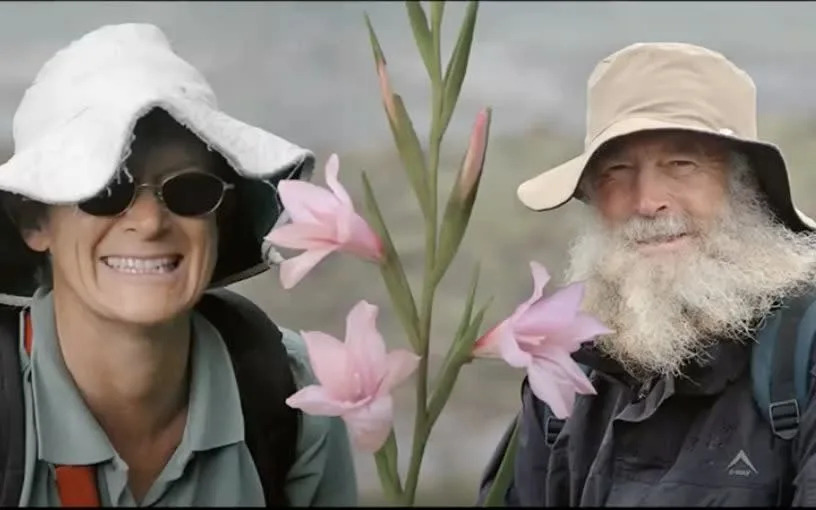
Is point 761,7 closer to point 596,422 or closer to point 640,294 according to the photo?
point 640,294

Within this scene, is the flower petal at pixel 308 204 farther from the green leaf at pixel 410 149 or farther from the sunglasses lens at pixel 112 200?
the sunglasses lens at pixel 112 200

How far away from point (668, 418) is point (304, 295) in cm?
48

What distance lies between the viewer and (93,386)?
139 cm

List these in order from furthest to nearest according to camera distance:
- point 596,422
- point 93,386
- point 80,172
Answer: point 596,422, point 93,386, point 80,172

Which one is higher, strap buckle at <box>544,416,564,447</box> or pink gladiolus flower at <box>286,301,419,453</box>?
pink gladiolus flower at <box>286,301,419,453</box>

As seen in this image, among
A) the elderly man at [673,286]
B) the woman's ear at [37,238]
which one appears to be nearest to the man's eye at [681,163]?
the elderly man at [673,286]

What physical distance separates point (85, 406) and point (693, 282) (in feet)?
2.44

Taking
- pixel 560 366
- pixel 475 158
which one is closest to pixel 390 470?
pixel 560 366

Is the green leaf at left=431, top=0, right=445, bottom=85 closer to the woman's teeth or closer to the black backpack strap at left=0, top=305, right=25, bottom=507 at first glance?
the woman's teeth

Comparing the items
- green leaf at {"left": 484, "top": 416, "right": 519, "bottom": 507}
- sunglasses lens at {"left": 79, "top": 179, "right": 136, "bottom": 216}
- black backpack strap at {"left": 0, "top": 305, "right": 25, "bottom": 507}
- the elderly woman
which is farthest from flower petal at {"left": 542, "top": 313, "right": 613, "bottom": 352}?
black backpack strap at {"left": 0, "top": 305, "right": 25, "bottom": 507}

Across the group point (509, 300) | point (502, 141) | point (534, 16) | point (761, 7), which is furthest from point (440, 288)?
point (761, 7)

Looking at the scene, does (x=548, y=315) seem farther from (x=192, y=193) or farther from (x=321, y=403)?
(x=192, y=193)

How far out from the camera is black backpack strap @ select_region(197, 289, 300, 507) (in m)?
1.44

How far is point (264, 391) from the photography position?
1449mm
